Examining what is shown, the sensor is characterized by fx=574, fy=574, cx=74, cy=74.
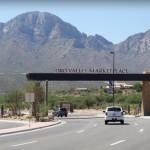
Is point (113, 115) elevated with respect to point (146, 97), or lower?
lower

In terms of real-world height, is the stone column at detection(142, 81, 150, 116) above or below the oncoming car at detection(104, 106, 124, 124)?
above

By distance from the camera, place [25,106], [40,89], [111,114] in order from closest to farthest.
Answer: [111,114] → [40,89] → [25,106]

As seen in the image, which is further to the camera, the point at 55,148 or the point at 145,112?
→ the point at 145,112

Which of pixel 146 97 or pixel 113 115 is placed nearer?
pixel 113 115

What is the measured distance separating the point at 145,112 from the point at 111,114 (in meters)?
30.4

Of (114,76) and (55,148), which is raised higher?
(114,76)

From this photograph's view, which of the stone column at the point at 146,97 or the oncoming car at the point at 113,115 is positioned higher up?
the stone column at the point at 146,97

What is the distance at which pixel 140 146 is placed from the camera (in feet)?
83.8

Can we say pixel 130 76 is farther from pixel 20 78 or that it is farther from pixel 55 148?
pixel 20 78

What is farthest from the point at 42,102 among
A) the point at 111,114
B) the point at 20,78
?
the point at 20,78

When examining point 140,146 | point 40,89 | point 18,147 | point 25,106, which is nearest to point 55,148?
point 18,147

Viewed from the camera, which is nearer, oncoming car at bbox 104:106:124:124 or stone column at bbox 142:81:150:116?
oncoming car at bbox 104:106:124:124

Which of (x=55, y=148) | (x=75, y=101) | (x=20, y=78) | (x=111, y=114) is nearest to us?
(x=55, y=148)

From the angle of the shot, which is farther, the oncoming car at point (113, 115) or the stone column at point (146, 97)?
the stone column at point (146, 97)
